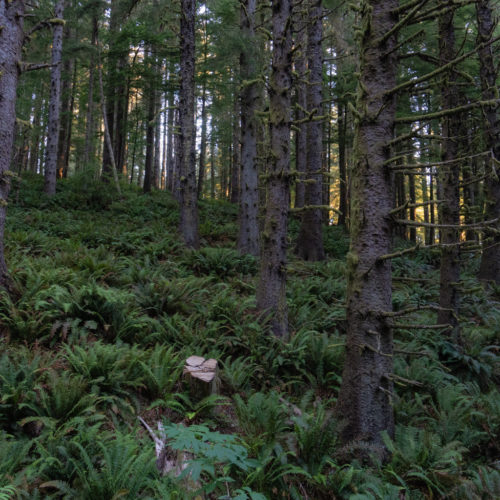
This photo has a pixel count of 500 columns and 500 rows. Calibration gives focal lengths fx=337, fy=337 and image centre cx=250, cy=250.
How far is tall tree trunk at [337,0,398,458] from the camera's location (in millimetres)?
3363

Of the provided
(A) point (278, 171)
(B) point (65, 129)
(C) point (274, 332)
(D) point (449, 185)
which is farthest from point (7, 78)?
(B) point (65, 129)

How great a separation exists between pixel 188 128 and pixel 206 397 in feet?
27.7

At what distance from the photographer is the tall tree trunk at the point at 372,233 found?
11.0 ft

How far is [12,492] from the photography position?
2.43 meters

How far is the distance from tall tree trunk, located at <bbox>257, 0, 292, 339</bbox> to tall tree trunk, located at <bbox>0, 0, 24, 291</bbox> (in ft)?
13.4

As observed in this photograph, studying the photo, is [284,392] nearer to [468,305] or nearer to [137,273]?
[137,273]

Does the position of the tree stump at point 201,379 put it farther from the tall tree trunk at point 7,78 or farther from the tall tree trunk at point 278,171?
the tall tree trunk at point 7,78

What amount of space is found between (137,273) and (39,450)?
462cm

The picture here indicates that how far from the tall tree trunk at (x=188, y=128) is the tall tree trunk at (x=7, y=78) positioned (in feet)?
17.6

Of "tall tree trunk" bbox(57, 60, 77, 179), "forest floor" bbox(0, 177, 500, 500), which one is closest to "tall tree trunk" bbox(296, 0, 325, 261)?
"forest floor" bbox(0, 177, 500, 500)

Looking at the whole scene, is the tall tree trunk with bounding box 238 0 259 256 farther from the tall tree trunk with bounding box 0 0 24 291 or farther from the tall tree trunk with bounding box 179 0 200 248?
the tall tree trunk with bounding box 0 0 24 291

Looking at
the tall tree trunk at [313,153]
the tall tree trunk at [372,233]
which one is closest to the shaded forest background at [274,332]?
the tall tree trunk at [372,233]

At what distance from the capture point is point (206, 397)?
4211mm

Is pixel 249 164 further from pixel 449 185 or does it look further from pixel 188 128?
pixel 449 185
